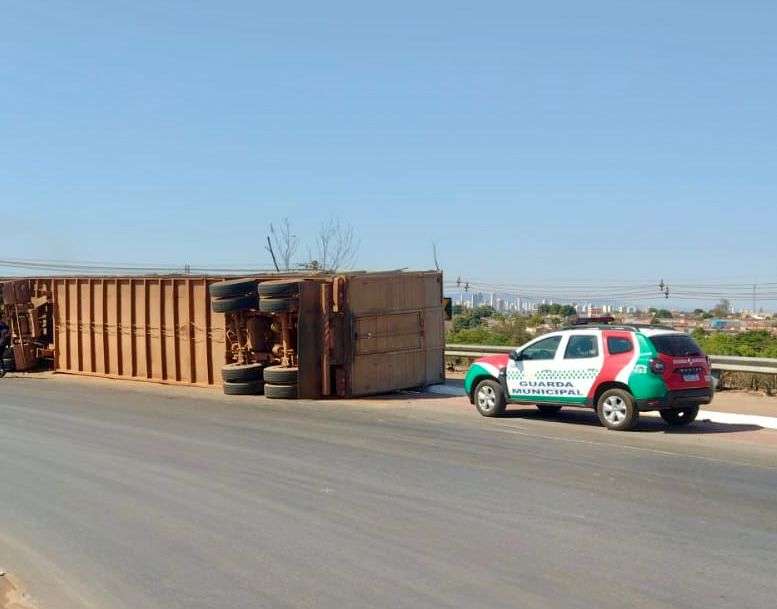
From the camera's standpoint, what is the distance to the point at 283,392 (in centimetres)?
1983

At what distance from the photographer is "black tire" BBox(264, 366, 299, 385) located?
65.1 ft

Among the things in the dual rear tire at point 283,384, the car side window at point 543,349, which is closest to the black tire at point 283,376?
the dual rear tire at point 283,384

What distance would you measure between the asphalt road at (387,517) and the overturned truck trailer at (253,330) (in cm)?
491

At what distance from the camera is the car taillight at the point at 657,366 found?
46.4ft

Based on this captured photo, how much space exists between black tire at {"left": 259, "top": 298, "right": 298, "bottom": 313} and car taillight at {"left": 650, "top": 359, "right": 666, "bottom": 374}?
8236 mm

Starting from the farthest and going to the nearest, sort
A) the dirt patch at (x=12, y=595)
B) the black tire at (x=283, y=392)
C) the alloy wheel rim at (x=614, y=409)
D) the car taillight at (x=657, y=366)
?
the black tire at (x=283, y=392)
the alloy wheel rim at (x=614, y=409)
the car taillight at (x=657, y=366)
the dirt patch at (x=12, y=595)

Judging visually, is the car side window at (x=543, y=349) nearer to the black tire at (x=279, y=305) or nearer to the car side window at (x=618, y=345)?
the car side window at (x=618, y=345)

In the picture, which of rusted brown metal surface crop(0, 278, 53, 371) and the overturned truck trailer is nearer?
the overturned truck trailer

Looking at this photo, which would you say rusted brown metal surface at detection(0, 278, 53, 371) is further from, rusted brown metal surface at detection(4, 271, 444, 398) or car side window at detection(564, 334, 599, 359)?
car side window at detection(564, 334, 599, 359)

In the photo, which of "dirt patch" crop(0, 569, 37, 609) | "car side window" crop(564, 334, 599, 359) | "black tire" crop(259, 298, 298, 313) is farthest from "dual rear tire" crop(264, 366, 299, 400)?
"dirt patch" crop(0, 569, 37, 609)

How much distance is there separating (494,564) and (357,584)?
112 cm

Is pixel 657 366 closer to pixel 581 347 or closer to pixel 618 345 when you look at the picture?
pixel 618 345

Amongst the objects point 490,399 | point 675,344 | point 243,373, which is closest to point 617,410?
point 675,344

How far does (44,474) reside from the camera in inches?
436
